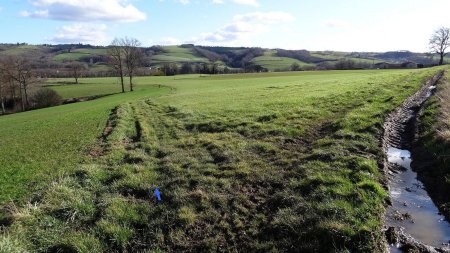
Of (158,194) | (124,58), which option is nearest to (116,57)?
(124,58)

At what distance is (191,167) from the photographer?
514 inches

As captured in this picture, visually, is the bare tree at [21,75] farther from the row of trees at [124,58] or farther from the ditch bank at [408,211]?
the ditch bank at [408,211]

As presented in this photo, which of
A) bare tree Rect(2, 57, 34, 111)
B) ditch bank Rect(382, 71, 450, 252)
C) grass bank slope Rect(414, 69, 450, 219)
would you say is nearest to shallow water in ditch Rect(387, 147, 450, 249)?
ditch bank Rect(382, 71, 450, 252)

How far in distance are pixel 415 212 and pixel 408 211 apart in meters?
0.17

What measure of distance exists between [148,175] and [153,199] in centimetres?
225

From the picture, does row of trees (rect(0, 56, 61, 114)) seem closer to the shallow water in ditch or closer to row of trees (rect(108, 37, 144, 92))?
row of trees (rect(108, 37, 144, 92))

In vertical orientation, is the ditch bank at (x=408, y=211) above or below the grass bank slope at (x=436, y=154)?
below

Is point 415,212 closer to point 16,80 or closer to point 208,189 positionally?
point 208,189

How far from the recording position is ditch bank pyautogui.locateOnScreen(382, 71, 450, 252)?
748 cm

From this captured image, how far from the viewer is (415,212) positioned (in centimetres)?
898

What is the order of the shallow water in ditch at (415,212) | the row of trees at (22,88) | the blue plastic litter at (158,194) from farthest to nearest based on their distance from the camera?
the row of trees at (22,88)
the blue plastic litter at (158,194)
the shallow water in ditch at (415,212)

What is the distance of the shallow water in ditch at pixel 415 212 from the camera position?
7.84 meters

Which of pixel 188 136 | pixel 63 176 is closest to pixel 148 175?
pixel 63 176

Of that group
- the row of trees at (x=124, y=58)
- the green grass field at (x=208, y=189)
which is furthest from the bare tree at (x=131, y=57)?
the green grass field at (x=208, y=189)
